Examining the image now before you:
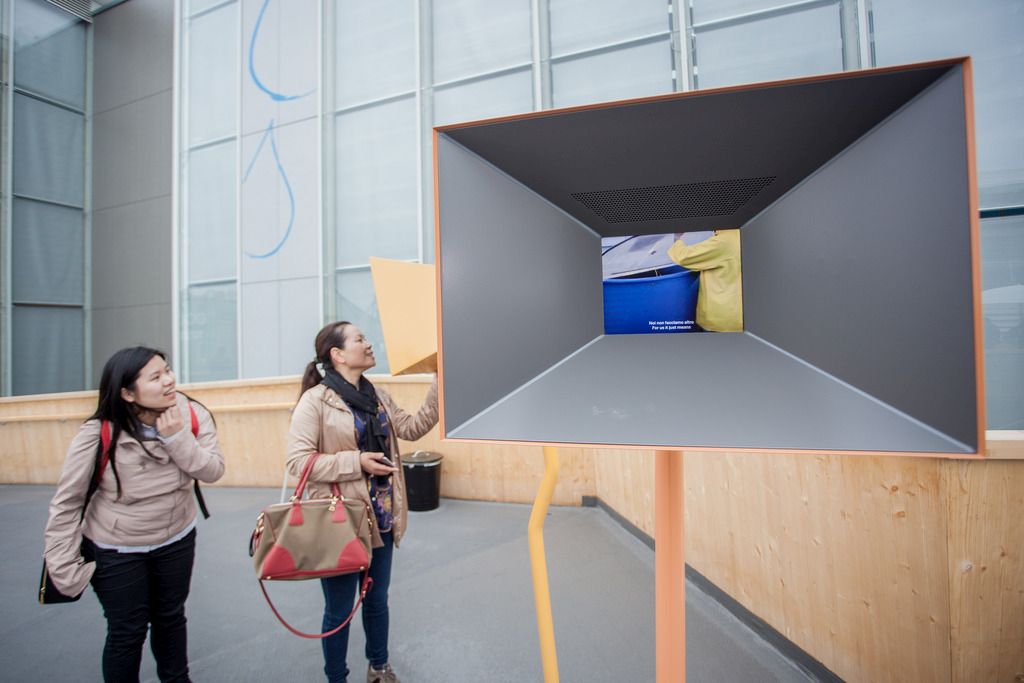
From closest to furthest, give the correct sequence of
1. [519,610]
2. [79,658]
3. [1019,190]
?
[79,658] < [519,610] < [1019,190]

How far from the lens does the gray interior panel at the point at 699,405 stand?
1.69 ft

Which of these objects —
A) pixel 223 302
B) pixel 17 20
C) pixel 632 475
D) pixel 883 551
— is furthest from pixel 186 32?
pixel 883 551

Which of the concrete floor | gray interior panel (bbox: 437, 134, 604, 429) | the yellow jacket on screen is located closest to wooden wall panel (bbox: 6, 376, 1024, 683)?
the concrete floor

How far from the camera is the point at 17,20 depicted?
19.3 ft

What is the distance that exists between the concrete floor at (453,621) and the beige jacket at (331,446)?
0.75 meters

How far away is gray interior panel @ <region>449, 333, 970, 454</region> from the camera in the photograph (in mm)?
516

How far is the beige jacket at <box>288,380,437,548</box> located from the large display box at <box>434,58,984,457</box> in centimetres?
80

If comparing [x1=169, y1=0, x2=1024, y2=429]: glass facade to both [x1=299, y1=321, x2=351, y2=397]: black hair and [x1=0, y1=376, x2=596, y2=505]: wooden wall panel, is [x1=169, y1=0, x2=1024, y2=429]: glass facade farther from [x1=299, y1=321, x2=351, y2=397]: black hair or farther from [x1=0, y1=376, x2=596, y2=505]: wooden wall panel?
[x1=299, y1=321, x2=351, y2=397]: black hair

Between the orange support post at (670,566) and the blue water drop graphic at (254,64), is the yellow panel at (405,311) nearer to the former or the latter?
the orange support post at (670,566)

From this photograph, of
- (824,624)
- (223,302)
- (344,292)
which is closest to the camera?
(824,624)

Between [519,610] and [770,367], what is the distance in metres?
1.97

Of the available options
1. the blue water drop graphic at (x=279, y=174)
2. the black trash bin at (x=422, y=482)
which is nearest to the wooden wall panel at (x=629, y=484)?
the black trash bin at (x=422, y=482)

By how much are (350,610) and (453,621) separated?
78cm

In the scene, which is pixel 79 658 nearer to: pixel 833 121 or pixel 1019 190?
pixel 833 121
